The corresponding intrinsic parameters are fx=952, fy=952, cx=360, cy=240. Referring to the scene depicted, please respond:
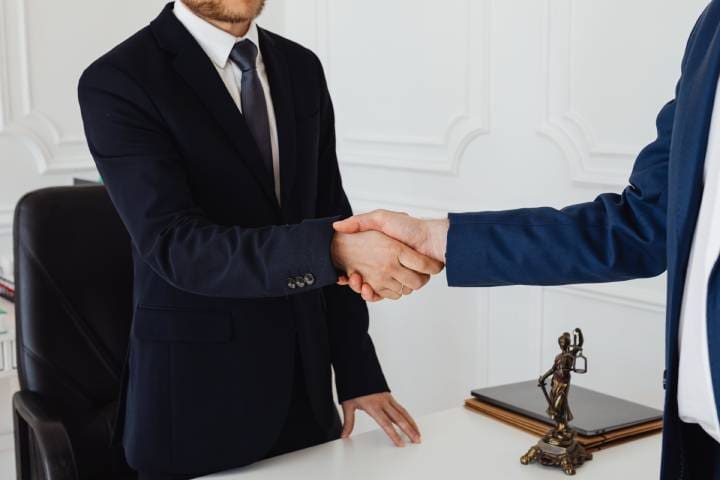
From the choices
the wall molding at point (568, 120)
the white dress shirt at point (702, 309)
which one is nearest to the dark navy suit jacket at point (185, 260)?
the white dress shirt at point (702, 309)

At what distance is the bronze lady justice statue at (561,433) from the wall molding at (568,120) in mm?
993

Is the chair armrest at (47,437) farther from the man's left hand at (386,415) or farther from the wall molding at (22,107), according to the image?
the wall molding at (22,107)

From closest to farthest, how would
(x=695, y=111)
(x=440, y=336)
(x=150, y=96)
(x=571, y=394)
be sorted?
1. (x=695, y=111)
2. (x=150, y=96)
3. (x=571, y=394)
4. (x=440, y=336)

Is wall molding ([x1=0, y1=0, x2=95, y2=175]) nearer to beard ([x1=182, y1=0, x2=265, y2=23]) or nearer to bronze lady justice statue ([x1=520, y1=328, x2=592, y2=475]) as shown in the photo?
beard ([x1=182, y1=0, x2=265, y2=23])

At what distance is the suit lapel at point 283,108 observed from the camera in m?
1.86

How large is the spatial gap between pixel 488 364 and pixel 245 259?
5.55 feet

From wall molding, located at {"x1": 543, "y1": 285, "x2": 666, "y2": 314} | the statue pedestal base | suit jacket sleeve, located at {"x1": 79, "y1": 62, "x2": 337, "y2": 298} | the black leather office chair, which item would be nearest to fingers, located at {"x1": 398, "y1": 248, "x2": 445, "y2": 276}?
suit jacket sleeve, located at {"x1": 79, "y1": 62, "x2": 337, "y2": 298}

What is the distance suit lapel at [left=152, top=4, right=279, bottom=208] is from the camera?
1791 millimetres

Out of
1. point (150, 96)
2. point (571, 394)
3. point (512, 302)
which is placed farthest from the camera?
point (512, 302)

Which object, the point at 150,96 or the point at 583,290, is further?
the point at 583,290

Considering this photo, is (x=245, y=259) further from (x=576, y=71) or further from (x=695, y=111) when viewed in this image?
(x=576, y=71)

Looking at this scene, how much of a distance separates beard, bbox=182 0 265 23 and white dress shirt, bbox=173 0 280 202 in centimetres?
2

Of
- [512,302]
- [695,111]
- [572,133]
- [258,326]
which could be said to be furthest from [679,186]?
[512,302]

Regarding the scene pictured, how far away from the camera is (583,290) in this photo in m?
2.77
